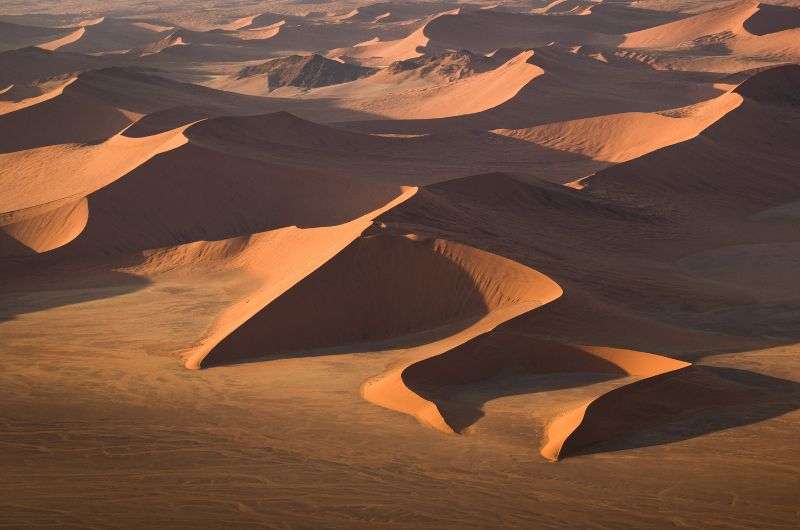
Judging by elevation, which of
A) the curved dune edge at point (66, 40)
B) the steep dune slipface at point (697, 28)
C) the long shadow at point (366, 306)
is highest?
the long shadow at point (366, 306)

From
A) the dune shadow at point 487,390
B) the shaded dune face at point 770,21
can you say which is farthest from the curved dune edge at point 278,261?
the shaded dune face at point 770,21

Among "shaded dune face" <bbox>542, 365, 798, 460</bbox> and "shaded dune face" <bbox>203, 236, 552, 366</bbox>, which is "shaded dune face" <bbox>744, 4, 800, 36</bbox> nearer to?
"shaded dune face" <bbox>203, 236, 552, 366</bbox>

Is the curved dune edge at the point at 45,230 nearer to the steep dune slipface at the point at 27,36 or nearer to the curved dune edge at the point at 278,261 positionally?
the curved dune edge at the point at 278,261

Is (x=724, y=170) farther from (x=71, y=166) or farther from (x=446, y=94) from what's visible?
(x=446, y=94)

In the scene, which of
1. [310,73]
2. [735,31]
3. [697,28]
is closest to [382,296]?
[310,73]

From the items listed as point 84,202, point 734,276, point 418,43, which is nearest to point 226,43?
point 418,43

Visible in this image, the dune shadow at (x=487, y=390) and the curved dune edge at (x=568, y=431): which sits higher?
the curved dune edge at (x=568, y=431)

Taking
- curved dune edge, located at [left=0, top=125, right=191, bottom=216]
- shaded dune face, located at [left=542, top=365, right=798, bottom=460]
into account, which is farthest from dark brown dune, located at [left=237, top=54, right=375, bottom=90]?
shaded dune face, located at [left=542, top=365, right=798, bottom=460]
